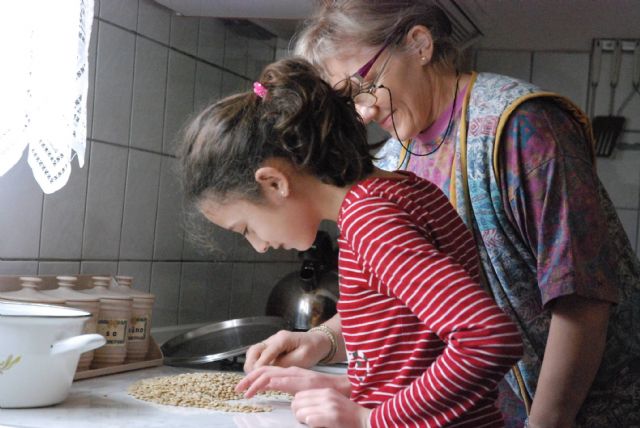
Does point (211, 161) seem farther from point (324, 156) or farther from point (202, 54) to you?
point (202, 54)

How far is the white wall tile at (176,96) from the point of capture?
1997mm

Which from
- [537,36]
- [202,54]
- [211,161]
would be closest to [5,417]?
[211,161]

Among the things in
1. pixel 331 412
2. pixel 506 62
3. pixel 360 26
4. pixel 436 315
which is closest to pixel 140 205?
pixel 360 26

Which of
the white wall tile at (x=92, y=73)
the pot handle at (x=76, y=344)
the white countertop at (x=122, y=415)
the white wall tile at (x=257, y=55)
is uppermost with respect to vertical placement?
the white wall tile at (x=257, y=55)

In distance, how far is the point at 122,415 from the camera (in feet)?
3.84

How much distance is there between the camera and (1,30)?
52.2 inches

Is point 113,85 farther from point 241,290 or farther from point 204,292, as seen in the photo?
point 241,290

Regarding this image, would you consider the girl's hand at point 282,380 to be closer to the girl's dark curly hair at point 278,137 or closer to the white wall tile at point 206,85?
the girl's dark curly hair at point 278,137

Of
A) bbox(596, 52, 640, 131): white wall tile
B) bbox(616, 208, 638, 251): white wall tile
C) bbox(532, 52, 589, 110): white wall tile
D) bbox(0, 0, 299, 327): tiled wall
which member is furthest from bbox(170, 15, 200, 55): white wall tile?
bbox(616, 208, 638, 251): white wall tile

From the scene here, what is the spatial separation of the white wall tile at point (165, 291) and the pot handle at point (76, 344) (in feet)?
2.43

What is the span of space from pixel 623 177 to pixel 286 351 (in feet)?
6.13

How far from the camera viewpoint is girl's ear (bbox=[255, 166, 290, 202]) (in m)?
1.06

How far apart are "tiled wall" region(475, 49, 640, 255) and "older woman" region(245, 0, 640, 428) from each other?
156 centimetres

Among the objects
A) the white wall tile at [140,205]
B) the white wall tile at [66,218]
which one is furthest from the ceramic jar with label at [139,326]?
the white wall tile at [140,205]
